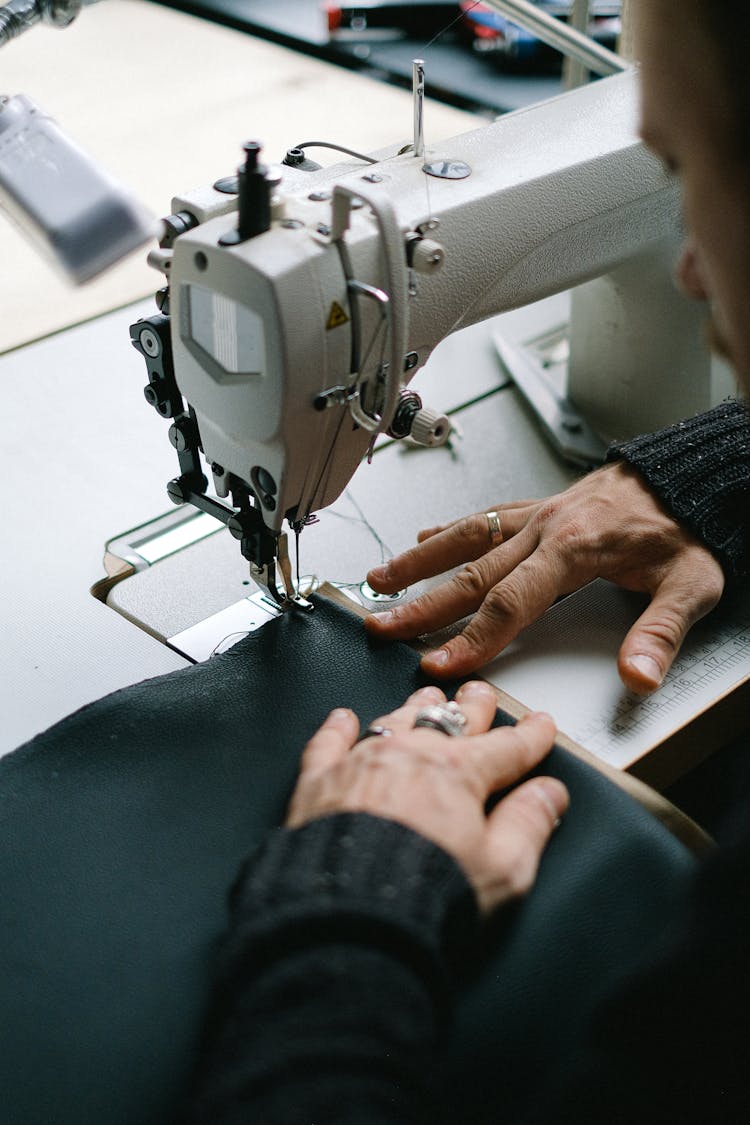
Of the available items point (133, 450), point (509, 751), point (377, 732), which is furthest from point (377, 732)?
point (133, 450)

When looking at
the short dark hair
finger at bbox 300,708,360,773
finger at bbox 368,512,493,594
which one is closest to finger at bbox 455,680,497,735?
finger at bbox 300,708,360,773

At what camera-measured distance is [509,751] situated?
968mm

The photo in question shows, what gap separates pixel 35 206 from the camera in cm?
87

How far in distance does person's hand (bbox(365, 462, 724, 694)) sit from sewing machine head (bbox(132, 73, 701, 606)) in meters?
0.16

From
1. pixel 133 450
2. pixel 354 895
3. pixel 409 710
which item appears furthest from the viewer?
pixel 133 450

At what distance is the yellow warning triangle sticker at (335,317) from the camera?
99 centimetres

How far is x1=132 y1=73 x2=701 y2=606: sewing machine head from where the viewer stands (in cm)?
97

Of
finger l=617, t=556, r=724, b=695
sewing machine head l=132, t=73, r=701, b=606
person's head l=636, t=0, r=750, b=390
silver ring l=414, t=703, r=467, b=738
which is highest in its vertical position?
person's head l=636, t=0, r=750, b=390

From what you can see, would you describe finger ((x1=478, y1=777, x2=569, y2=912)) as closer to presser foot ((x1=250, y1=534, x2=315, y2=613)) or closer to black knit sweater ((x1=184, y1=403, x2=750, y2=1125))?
black knit sweater ((x1=184, y1=403, x2=750, y2=1125))

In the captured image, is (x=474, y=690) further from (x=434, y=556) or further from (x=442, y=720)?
(x=434, y=556)

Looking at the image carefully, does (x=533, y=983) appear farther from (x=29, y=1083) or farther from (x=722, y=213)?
(x=722, y=213)

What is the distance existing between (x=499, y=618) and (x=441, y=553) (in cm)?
15

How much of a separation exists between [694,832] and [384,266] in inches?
22.9

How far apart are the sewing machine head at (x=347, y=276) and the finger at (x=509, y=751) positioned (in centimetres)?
30
